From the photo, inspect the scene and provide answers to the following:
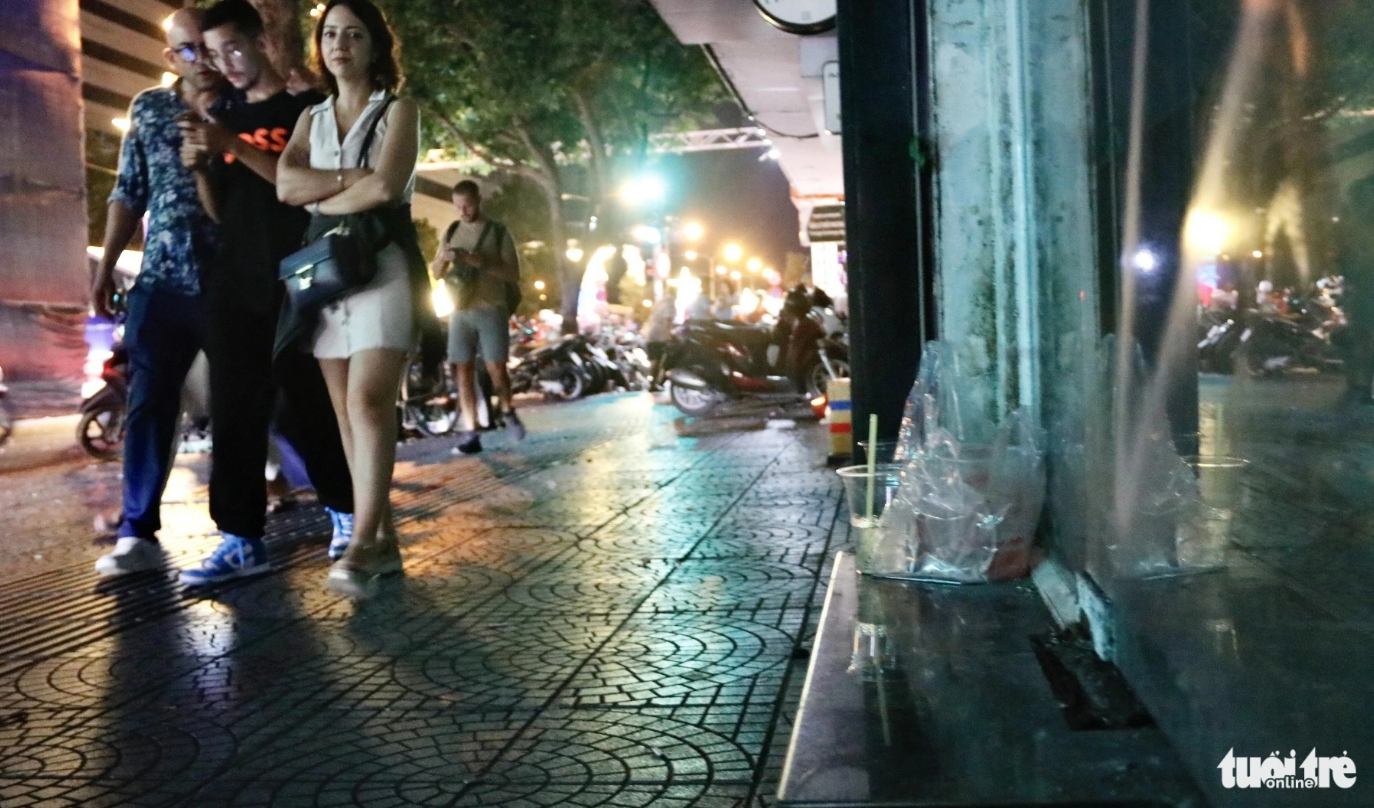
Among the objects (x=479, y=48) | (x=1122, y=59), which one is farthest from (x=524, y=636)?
(x=479, y=48)

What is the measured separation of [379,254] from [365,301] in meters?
0.18

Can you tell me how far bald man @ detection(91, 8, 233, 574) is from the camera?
5.12m

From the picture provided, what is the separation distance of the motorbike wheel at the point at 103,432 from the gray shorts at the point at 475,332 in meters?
3.03

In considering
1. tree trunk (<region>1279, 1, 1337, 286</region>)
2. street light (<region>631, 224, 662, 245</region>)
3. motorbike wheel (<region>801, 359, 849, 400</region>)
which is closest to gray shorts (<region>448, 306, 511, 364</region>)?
motorbike wheel (<region>801, 359, 849, 400</region>)

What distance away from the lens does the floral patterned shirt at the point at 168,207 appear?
202 inches

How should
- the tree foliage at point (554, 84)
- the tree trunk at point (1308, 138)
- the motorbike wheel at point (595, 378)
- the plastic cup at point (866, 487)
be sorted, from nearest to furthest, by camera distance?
the tree trunk at point (1308, 138), the plastic cup at point (866, 487), the motorbike wheel at point (595, 378), the tree foliage at point (554, 84)

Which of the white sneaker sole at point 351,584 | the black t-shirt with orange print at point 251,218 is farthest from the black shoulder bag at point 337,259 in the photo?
the white sneaker sole at point 351,584

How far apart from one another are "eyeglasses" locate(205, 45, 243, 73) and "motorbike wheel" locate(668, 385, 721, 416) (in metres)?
9.43

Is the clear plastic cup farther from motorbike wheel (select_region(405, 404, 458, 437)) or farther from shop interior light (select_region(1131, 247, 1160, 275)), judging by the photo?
motorbike wheel (select_region(405, 404, 458, 437))

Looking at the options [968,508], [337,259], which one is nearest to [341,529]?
[337,259]

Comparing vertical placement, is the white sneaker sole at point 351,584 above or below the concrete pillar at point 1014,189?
below

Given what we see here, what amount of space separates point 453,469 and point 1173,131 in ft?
22.1

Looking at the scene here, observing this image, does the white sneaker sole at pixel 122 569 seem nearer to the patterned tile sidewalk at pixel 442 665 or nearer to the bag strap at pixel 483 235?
the patterned tile sidewalk at pixel 442 665

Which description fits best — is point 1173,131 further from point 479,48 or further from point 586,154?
point 586,154
